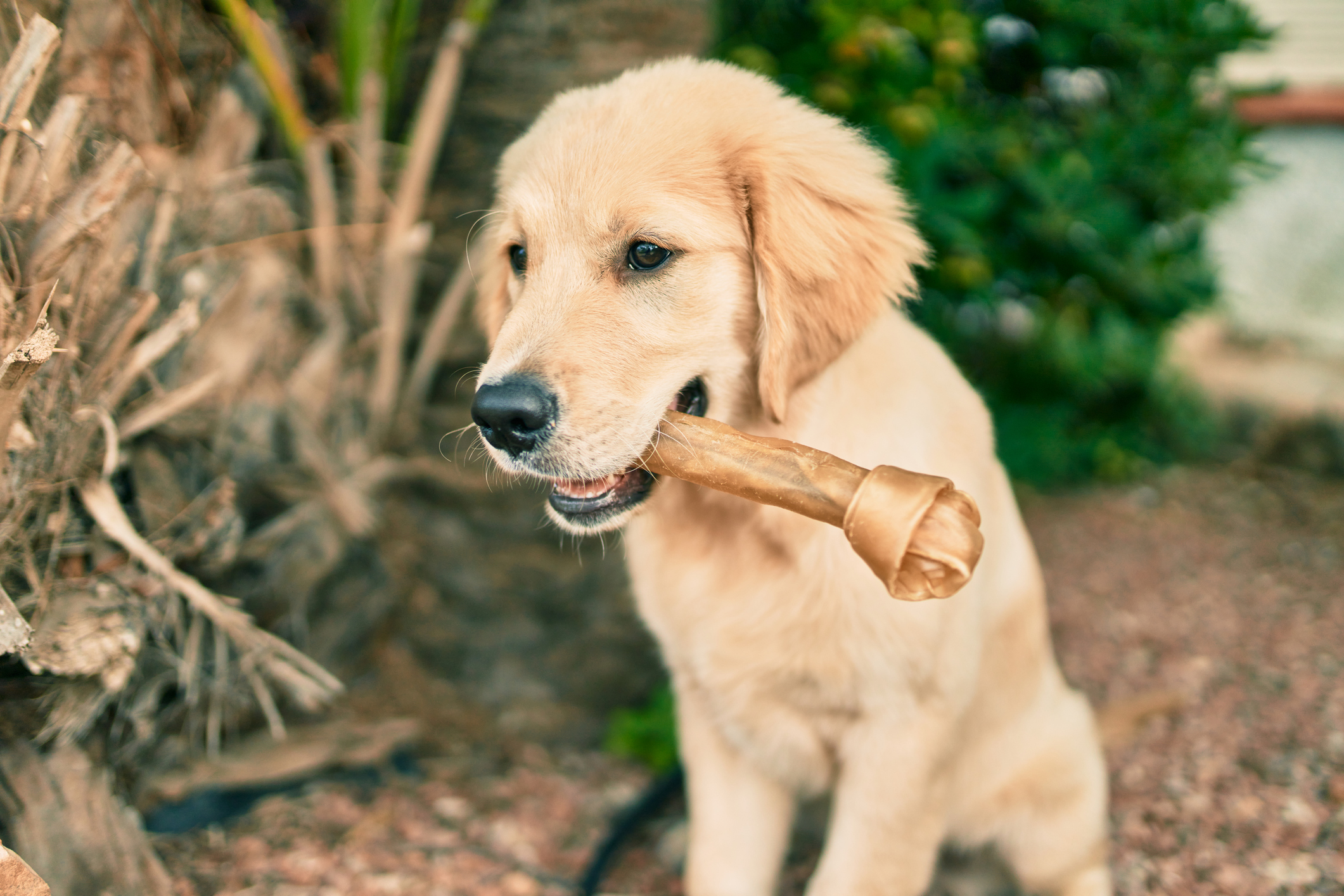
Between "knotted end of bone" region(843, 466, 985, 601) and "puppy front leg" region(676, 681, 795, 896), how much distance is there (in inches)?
37.4

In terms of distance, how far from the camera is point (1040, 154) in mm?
3594

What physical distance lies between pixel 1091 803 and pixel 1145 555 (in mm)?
2096

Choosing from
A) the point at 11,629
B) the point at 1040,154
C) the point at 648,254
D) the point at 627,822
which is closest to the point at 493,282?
the point at 648,254

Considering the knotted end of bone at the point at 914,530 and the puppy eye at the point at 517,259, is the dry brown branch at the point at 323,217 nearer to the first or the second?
the puppy eye at the point at 517,259

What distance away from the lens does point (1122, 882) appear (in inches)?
90.7

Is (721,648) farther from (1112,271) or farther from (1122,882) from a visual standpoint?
(1112,271)

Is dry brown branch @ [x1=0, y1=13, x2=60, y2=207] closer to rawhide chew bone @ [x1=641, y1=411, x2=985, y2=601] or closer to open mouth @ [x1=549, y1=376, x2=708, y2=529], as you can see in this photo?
open mouth @ [x1=549, y1=376, x2=708, y2=529]

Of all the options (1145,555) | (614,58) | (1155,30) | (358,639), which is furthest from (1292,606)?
(358,639)

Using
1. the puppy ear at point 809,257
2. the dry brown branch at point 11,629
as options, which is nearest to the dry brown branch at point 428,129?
the puppy ear at point 809,257

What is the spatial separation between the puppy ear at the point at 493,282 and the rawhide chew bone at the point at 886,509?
0.89 metres

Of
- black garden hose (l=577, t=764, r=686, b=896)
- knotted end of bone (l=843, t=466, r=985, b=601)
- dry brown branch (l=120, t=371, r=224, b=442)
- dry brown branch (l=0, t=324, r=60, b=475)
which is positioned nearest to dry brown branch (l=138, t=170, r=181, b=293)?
dry brown branch (l=120, t=371, r=224, b=442)

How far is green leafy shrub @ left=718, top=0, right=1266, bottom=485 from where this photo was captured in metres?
3.20

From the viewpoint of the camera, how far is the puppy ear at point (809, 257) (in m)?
1.69

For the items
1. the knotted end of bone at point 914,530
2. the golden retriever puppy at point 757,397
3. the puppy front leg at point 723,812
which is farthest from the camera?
the puppy front leg at point 723,812
